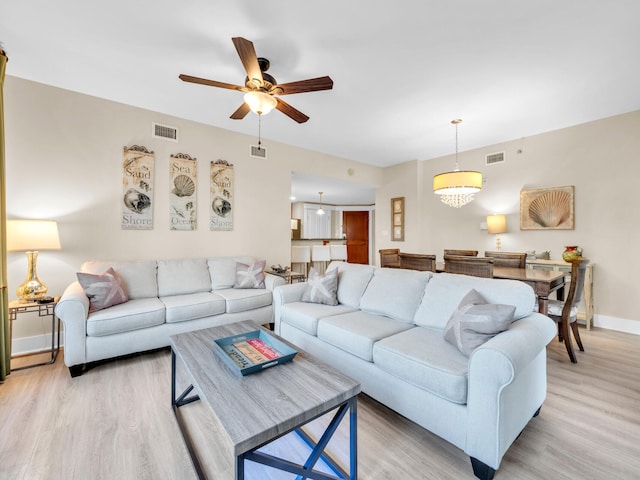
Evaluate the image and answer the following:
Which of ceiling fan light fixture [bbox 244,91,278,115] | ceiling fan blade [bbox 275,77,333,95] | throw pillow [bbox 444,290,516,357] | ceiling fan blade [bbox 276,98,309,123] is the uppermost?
ceiling fan blade [bbox 275,77,333,95]

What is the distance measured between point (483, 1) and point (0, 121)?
3.71 m

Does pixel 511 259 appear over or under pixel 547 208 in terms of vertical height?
under

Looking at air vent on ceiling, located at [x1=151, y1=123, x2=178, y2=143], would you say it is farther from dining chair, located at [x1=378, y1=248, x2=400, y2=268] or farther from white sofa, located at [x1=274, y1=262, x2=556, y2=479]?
dining chair, located at [x1=378, y1=248, x2=400, y2=268]

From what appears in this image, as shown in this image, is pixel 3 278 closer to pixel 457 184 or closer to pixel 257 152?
pixel 257 152

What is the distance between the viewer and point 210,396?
1228 mm

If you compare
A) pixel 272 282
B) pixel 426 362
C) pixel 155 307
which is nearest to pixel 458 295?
pixel 426 362

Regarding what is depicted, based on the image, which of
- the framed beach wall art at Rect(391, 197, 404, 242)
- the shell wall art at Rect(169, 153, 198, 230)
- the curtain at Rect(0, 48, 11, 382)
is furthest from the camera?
the framed beach wall art at Rect(391, 197, 404, 242)

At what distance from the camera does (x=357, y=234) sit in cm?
951

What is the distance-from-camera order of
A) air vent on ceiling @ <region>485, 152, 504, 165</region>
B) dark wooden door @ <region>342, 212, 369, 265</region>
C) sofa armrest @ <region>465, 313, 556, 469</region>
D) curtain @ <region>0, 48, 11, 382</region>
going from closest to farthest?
1. sofa armrest @ <region>465, 313, 556, 469</region>
2. curtain @ <region>0, 48, 11, 382</region>
3. air vent on ceiling @ <region>485, 152, 504, 165</region>
4. dark wooden door @ <region>342, 212, 369, 265</region>

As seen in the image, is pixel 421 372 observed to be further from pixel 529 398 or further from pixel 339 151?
pixel 339 151

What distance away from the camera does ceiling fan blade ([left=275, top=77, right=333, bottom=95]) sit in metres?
2.11

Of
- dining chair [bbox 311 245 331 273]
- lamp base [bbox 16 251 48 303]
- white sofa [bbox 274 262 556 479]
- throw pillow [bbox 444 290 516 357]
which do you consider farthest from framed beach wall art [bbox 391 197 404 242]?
lamp base [bbox 16 251 48 303]

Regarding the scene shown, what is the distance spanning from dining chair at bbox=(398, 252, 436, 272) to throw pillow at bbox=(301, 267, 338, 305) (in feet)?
3.81

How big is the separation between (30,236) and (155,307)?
121 centimetres
